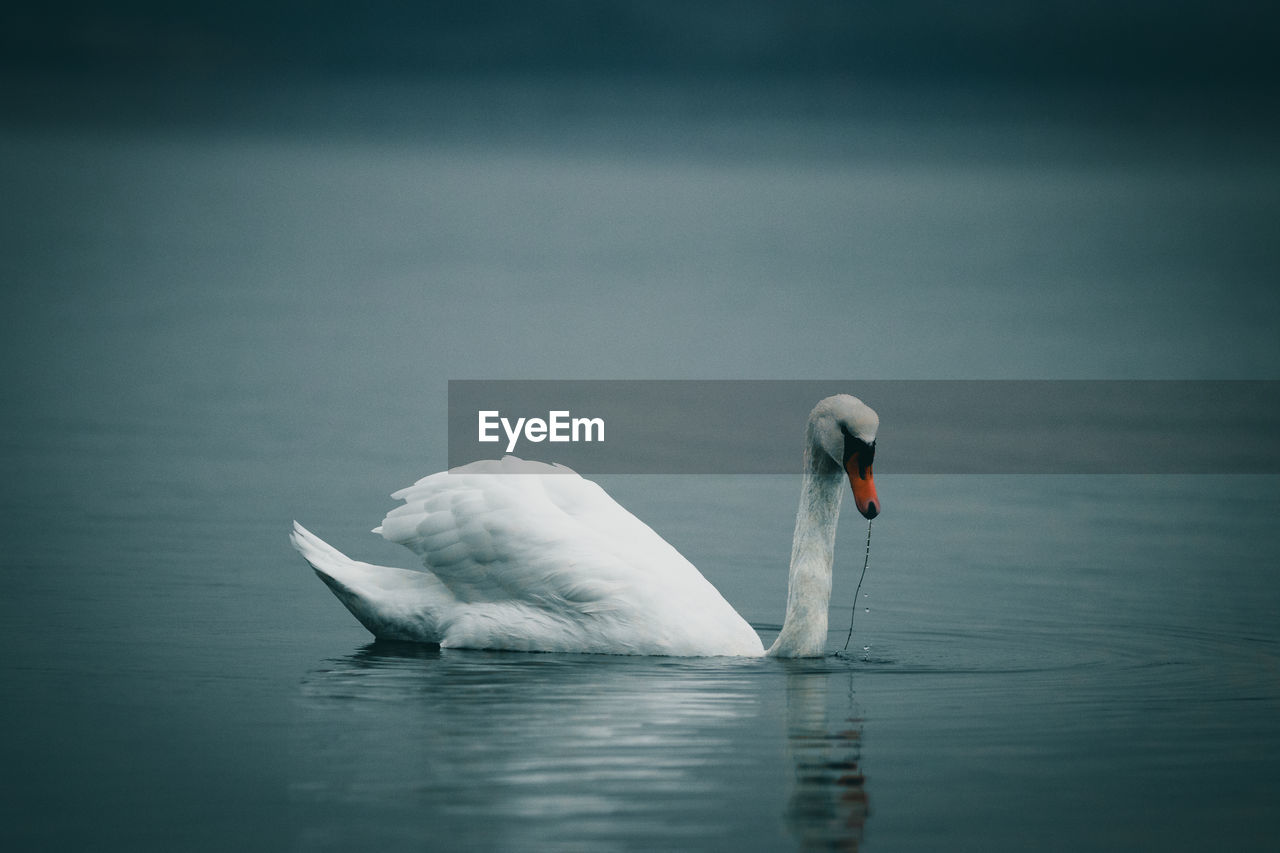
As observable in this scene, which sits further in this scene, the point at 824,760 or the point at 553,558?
the point at 553,558

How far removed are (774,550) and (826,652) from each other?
3.55 meters

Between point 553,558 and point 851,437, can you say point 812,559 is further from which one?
point 553,558

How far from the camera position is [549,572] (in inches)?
416

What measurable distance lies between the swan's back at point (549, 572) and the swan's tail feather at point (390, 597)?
0.12ft

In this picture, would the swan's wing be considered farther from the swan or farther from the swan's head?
the swan's head

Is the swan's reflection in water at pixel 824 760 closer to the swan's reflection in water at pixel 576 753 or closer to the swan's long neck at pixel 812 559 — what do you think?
the swan's reflection in water at pixel 576 753

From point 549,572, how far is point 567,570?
0.37 ft

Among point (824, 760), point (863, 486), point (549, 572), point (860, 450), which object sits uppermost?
point (860, 450)

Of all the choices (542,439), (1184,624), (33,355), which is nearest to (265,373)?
(33,355)

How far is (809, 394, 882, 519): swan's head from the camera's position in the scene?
10.2m

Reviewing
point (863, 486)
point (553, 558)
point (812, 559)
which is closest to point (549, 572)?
point (553, 558)

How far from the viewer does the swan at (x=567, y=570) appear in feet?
33.9

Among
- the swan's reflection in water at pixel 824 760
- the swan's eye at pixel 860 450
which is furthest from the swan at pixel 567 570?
the swan's reflection in water at pixel 824 760

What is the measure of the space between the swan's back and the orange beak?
1004 mm
